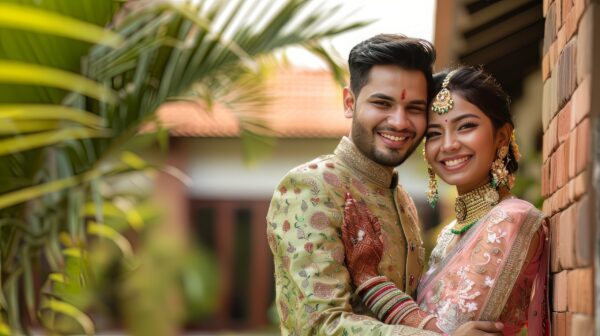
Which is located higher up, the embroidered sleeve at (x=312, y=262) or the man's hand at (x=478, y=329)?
the embroidered sleeve at (x=312, y=262)

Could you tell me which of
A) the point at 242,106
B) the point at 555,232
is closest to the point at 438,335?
the point at 555,232

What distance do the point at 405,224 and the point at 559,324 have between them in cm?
59

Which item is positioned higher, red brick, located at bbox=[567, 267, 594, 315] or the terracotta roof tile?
the terracotta roof tile

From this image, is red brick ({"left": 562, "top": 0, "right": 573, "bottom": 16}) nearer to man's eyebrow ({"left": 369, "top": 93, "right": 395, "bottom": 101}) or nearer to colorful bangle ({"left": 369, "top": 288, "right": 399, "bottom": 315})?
man's eyebrow ({"left": 369, "top": 93, "right": 395, "bottom": 101})

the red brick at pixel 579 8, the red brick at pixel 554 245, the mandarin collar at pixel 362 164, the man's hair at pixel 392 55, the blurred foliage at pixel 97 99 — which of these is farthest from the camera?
the blurred foliage at pixel 97 99

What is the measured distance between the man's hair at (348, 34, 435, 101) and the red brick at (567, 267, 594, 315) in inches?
29.6

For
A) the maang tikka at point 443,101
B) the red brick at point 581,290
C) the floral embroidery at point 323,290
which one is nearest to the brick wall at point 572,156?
the red brick at point 581,290

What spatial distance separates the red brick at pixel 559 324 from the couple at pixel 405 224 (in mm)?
71

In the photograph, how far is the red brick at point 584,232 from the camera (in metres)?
1.48

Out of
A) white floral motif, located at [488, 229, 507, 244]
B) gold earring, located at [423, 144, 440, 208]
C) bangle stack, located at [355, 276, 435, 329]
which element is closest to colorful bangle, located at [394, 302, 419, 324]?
bangle stack, located at [355, 276, 435, 329]

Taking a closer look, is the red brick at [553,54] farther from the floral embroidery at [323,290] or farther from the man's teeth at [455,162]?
the floral embroidery at [323,290]

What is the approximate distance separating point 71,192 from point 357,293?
1.37m

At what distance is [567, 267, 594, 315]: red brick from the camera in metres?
1.49

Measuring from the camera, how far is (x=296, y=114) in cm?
1138
